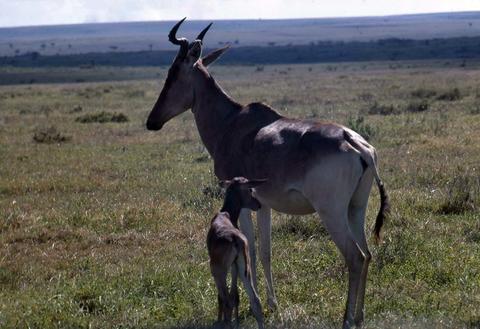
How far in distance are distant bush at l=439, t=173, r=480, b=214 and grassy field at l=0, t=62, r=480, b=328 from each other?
2 centimetres

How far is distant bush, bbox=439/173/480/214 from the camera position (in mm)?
11312

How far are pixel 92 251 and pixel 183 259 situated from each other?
1.13 m

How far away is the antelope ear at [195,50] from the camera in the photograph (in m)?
9.12

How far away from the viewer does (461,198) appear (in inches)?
450

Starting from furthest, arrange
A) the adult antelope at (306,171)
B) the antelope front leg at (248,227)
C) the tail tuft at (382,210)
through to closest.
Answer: the antelope front leg at (248,227) → the tail tuft at (382,210) → the adult antelope at (306,171)

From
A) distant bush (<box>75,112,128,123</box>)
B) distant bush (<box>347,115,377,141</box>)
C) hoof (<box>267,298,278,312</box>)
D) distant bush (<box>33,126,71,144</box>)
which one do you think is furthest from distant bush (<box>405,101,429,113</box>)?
hoof (<box>267,298,278,312</box>)

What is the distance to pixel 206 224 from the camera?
36.7 ft

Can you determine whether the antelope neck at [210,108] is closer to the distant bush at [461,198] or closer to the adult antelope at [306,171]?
the adult antelope at [306,171]

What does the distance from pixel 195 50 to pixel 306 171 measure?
2234 millimetres

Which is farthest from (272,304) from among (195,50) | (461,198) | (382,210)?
(461,198)

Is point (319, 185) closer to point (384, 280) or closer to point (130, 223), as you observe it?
point (384, 280)

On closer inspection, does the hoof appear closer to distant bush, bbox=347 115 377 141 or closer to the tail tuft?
the tail tuft

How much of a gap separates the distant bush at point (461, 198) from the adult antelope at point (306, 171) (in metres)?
3.51

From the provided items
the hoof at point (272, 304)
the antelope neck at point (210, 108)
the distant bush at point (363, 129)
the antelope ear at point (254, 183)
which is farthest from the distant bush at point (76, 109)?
the antelope ear at point (254, 183)
